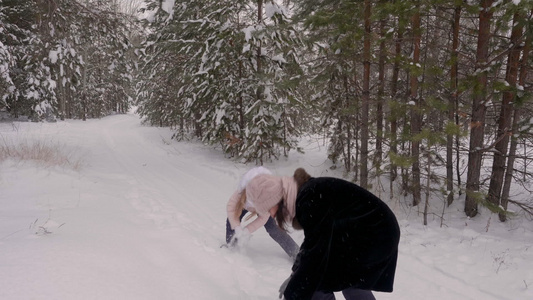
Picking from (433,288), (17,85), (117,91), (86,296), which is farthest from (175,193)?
(117,91)

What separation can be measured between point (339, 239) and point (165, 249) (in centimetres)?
301

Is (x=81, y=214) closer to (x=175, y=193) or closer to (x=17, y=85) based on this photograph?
(x=175, y=193)

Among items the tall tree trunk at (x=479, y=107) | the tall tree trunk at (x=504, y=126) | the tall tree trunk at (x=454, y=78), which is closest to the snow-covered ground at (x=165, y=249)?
the tall tree trunk at (x=504, y=126)

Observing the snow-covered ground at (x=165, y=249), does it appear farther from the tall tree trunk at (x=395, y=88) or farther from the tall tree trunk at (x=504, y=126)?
the tall tree trunk at (x=395, y=88)

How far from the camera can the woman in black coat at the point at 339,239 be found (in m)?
2.14

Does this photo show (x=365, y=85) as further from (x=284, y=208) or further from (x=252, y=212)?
(x=284, y=208)

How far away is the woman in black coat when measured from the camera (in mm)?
2139

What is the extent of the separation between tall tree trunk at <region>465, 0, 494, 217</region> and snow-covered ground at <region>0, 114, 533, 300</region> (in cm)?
78

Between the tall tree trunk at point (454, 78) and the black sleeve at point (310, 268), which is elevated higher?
the tall tree trunk at point (454, 78)

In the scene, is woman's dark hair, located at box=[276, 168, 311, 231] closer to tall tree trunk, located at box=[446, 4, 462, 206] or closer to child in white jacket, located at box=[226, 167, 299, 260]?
child in white jacket, located at box=[226, 167, 299, 260]

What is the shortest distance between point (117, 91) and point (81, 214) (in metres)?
48.1

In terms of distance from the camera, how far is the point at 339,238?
2.14m

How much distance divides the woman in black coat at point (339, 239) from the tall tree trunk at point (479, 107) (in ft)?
13.9

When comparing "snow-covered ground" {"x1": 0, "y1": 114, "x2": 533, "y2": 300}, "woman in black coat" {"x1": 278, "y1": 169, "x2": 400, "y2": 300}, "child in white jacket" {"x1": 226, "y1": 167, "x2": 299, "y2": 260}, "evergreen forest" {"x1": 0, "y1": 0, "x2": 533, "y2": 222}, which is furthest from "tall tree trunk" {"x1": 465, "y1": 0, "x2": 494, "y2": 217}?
"woman in black coat" {"x1": 278, "y1": 169, "x2": 400, "y2": 300}
